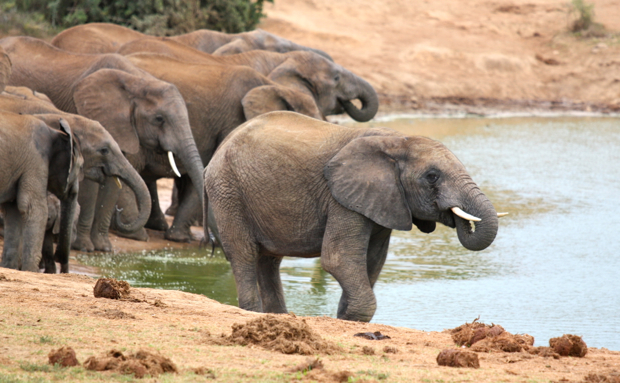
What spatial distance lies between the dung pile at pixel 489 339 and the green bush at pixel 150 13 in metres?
16.0

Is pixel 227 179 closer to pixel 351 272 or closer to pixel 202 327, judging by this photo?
pixel 351 272

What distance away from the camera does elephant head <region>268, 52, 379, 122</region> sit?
1306cm

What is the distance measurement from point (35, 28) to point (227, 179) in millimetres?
13139

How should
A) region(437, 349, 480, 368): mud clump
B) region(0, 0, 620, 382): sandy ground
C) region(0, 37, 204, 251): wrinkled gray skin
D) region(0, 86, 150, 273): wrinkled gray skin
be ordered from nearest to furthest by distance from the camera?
region(0, 0, 620, 382): sandy ground < region(437, 349, 480, 368): mud clump < region(0, 86, 150, 273): wrinkled gray skin < region(0, 37, 204, 251): wrinkled gray skin

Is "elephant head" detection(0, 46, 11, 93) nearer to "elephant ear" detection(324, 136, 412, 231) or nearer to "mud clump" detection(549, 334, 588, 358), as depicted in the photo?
"elephant ear" detection(324, 136, 412, 231)

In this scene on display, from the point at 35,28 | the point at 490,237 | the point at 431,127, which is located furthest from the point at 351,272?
the point at 431,127

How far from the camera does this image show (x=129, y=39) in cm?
1515

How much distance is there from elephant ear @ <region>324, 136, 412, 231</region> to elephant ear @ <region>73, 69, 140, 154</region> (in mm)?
4403

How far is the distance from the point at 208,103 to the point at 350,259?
17.3ft

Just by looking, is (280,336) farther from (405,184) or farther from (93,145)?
(93,145)

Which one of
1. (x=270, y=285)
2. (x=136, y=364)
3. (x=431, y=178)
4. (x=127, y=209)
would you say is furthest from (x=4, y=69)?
(x=136, y=364)

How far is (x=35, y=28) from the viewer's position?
1916 cm

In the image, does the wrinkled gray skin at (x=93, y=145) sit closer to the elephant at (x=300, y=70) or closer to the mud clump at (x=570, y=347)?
the elephant at (x=300, y=70)

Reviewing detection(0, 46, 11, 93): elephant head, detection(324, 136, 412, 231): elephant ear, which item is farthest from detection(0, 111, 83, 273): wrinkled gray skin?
detection(324, 136, 412, 231): elephant ear
